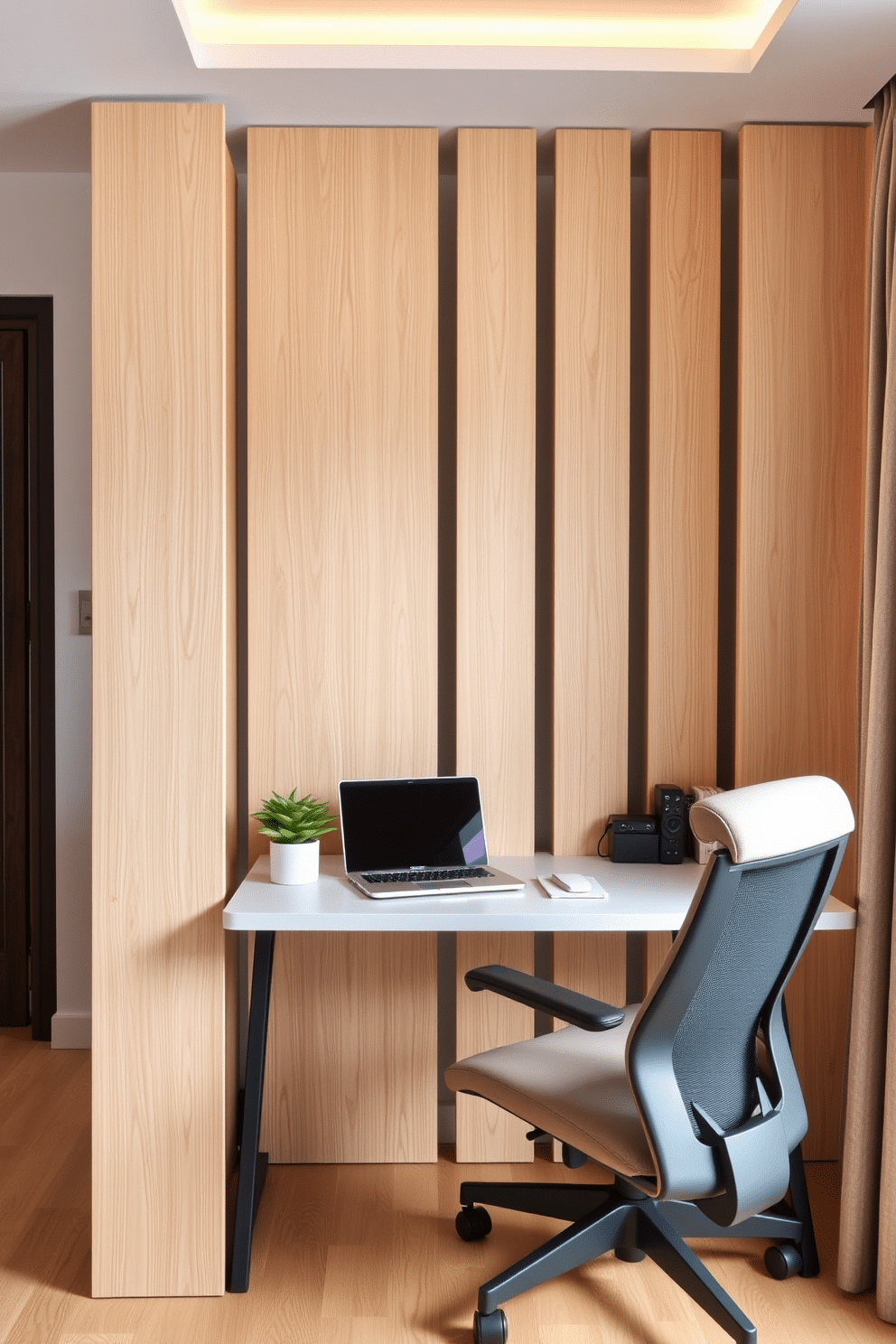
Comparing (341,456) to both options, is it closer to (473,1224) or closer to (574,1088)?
(574,1088)

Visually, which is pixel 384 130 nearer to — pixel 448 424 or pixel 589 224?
pixel 589 224

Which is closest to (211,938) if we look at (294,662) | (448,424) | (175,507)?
(294,662)

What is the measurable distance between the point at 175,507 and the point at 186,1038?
1169 millimetres

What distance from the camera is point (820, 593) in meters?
2.63

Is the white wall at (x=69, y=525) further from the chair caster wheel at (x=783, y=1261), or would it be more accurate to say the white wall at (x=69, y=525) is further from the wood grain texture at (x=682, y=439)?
the chair caster wheel at (x=783, y=1261)

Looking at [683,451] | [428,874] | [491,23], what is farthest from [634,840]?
[491,23]

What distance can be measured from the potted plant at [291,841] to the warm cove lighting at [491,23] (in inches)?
66.9

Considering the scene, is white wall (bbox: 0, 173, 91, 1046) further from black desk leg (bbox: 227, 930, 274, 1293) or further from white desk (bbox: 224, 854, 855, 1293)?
black desk leg (bbox: 227, 930, 274, 1293)

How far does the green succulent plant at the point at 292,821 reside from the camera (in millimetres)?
2340

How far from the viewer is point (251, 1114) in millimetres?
2221

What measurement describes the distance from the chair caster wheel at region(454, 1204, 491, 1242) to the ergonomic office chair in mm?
315

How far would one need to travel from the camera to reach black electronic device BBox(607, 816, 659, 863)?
2.58 m

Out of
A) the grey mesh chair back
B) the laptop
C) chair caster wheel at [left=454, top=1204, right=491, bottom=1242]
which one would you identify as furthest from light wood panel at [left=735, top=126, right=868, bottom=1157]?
chair caster wheel at [left=454, top=1204, right=491, bottom=1242]

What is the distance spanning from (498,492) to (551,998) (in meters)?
1.29
